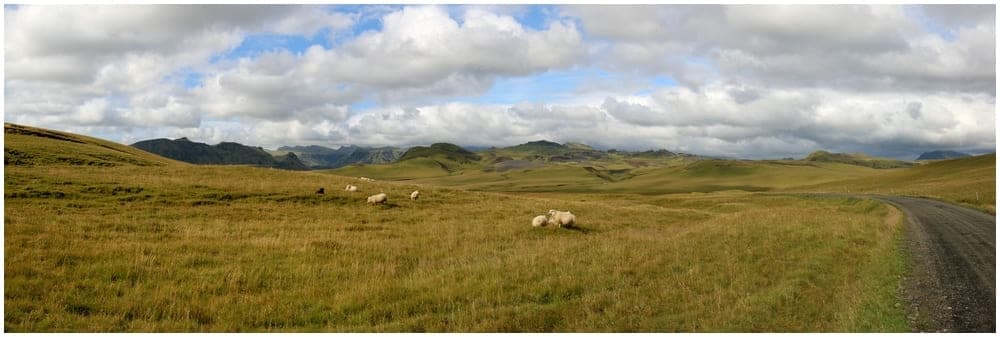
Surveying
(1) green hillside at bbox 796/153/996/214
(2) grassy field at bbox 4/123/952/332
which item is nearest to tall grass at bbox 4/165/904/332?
(2) grassy field at bbox 4/123/952/332

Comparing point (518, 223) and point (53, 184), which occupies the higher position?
point (53, 184)

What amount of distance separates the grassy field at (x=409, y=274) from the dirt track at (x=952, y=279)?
62 centimetres

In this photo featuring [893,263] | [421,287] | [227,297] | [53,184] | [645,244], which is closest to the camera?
[227,297]

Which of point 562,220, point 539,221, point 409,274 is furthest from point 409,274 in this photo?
point 562,220

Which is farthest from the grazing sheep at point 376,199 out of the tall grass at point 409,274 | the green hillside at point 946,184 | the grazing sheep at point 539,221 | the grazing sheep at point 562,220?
the green hillside at point 946,184

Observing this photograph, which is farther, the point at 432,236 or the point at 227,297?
the point at 432,236

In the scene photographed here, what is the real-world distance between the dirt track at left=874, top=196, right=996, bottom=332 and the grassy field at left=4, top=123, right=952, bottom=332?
62 cm

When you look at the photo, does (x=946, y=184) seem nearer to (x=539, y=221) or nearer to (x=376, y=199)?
(x=539, y=221)

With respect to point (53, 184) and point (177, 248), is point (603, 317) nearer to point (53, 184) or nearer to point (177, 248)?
point (177, 248)

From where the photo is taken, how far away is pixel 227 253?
18062mm

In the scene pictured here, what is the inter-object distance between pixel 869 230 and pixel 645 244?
45.5ft

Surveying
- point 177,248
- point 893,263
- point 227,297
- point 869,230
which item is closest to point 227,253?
point 177,248

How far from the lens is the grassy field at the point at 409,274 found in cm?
1130

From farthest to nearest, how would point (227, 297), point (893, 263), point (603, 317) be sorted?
point (893, 263)
point (227, 297)
point (603, 317)
